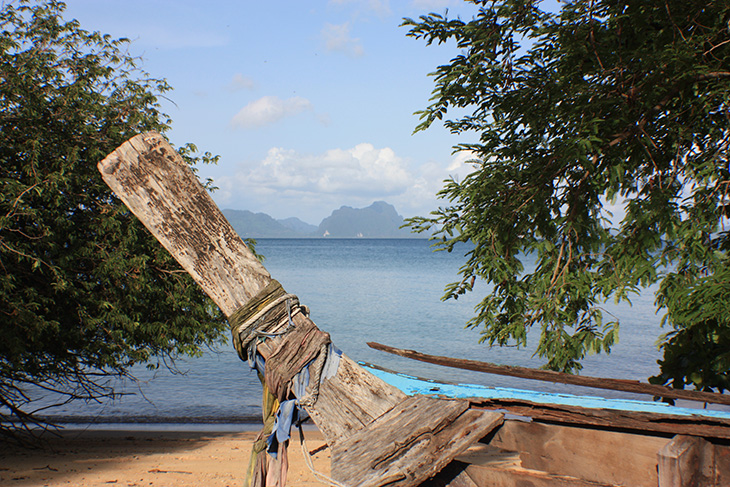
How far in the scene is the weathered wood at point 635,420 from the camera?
6.24ft

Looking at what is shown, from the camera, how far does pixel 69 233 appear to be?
779 centimetres

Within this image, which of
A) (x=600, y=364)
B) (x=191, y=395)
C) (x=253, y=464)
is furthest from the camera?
(x=600, y=364)

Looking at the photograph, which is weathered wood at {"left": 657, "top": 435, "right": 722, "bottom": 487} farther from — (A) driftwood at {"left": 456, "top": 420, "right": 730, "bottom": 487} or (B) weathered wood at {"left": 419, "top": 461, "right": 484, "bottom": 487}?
(B) weathered wood at {"left": 419, "top": 461, "right": 484, "bottom": 487}

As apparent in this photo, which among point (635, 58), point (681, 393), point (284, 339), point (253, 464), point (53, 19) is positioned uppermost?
point (53, 19)

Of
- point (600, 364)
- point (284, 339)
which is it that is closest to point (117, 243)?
point (284, 339)

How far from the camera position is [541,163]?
17.1 feet

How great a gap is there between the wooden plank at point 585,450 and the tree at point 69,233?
6.91 meters

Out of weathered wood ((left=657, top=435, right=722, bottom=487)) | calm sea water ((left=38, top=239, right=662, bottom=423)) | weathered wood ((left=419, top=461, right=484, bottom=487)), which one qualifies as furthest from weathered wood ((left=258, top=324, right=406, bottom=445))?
calm sea water ((left=38, top=239, right=662, bottom=423))

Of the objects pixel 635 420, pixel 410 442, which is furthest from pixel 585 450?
pixel 410 442

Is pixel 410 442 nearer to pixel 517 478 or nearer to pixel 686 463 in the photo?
pixel 517 478

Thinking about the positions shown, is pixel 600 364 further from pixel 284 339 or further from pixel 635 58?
pixel 284 339

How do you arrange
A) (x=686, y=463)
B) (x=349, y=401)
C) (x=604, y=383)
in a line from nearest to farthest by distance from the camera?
(x=686, y=463) < (x=349, y=401) < (x=604, y=383)

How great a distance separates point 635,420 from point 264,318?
148 centimetres

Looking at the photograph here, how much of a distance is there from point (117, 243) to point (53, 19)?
12.3 ft
